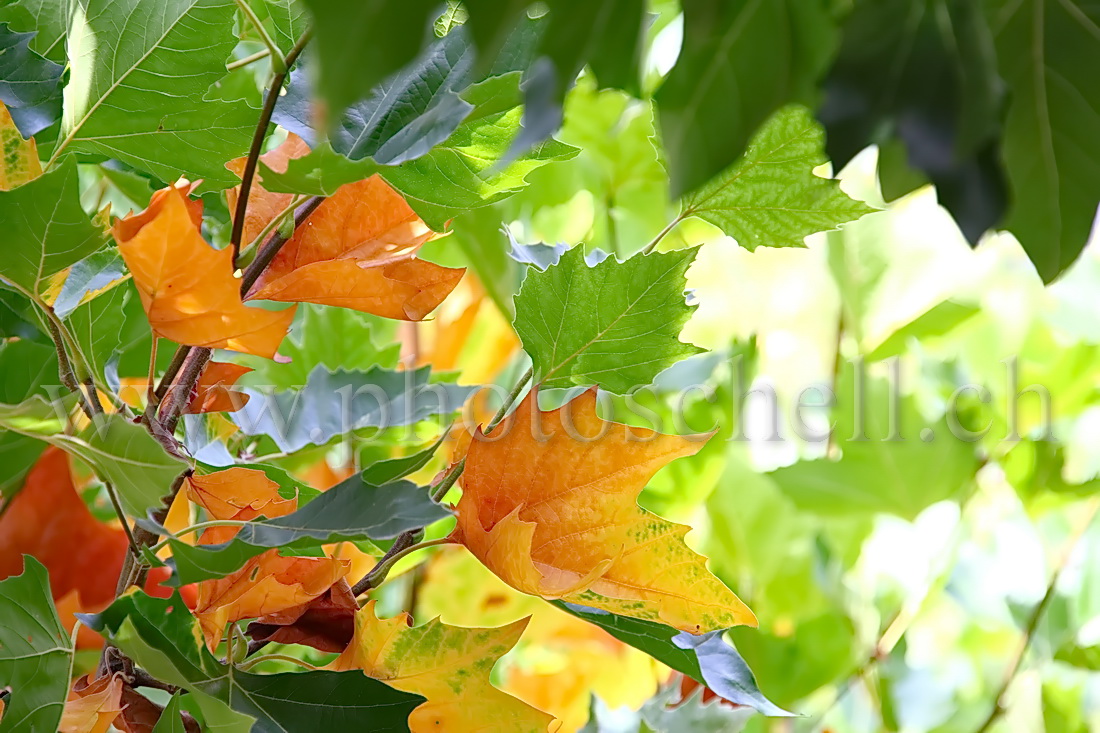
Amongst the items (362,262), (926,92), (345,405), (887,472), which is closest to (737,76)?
(926,92)

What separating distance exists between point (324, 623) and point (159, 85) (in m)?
0.15

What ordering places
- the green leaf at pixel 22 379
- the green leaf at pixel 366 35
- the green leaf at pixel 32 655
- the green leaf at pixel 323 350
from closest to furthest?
the green leaf at pixel 366 35, the green leaf at pixel 32 655, the green leaf at pixel 22 379, the green leaf at pixel 323 350

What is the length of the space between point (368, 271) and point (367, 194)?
1.5 inches

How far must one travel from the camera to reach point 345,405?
1.13 feet

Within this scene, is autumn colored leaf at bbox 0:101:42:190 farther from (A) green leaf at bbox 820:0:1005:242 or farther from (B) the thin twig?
(B) the thin twig

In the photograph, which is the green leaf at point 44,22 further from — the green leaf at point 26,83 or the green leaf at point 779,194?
the green leaf at point 779,194

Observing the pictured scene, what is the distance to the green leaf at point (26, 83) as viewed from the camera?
0.26m

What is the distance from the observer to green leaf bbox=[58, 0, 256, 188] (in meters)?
0.24

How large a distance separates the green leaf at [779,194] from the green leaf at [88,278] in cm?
17

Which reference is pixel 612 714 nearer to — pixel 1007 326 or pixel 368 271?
pixel 368 271

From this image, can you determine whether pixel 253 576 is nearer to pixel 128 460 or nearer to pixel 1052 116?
pixel 128 460

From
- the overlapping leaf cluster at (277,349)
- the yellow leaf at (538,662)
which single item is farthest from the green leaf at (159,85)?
the yellow leaf at (538,662)

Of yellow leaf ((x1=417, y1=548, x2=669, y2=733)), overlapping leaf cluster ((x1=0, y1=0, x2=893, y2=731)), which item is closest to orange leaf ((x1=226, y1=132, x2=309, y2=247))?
overlapping leaf cluster ((x1=0, y1=0, x2=893, y2=731))

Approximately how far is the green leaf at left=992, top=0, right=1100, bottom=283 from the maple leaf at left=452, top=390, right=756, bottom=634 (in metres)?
0.11
